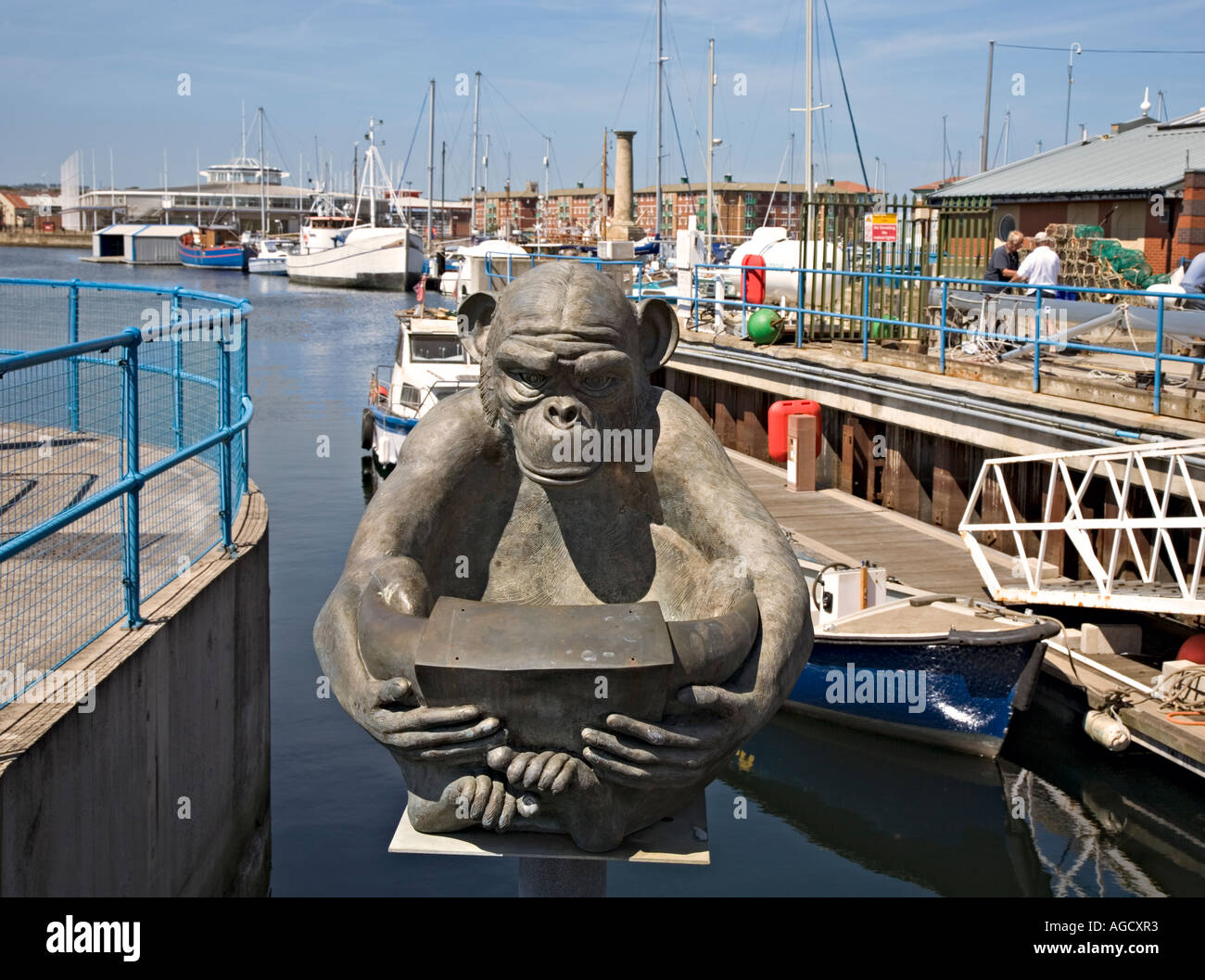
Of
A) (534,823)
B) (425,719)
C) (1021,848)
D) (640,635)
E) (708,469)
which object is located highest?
(708,469)

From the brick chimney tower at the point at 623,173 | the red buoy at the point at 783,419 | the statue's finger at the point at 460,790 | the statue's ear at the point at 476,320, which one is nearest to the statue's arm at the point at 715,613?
the statue's finger at the point at 460,790

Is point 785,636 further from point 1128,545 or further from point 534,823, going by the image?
point 1128,545

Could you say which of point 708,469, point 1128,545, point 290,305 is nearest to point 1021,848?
point 1128,545

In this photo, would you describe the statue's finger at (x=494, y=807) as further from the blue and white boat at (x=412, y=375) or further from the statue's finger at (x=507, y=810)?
the blue and white boat at (x=412, y=375)

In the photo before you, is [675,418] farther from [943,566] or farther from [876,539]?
[876,539]

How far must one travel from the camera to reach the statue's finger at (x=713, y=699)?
11.0 feet

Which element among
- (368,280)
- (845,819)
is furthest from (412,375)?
(368,280)

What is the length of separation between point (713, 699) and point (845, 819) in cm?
986

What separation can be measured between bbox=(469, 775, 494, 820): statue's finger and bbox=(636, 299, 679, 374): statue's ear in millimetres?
1387

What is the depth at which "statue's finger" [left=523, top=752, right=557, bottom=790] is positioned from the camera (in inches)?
130

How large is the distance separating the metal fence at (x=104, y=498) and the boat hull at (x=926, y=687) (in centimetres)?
649

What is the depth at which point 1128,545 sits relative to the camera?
14.0 m

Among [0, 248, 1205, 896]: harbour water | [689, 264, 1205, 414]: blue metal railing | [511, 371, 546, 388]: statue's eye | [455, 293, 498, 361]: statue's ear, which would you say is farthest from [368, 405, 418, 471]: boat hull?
[511, 371, 546, 388]: statue's eye
